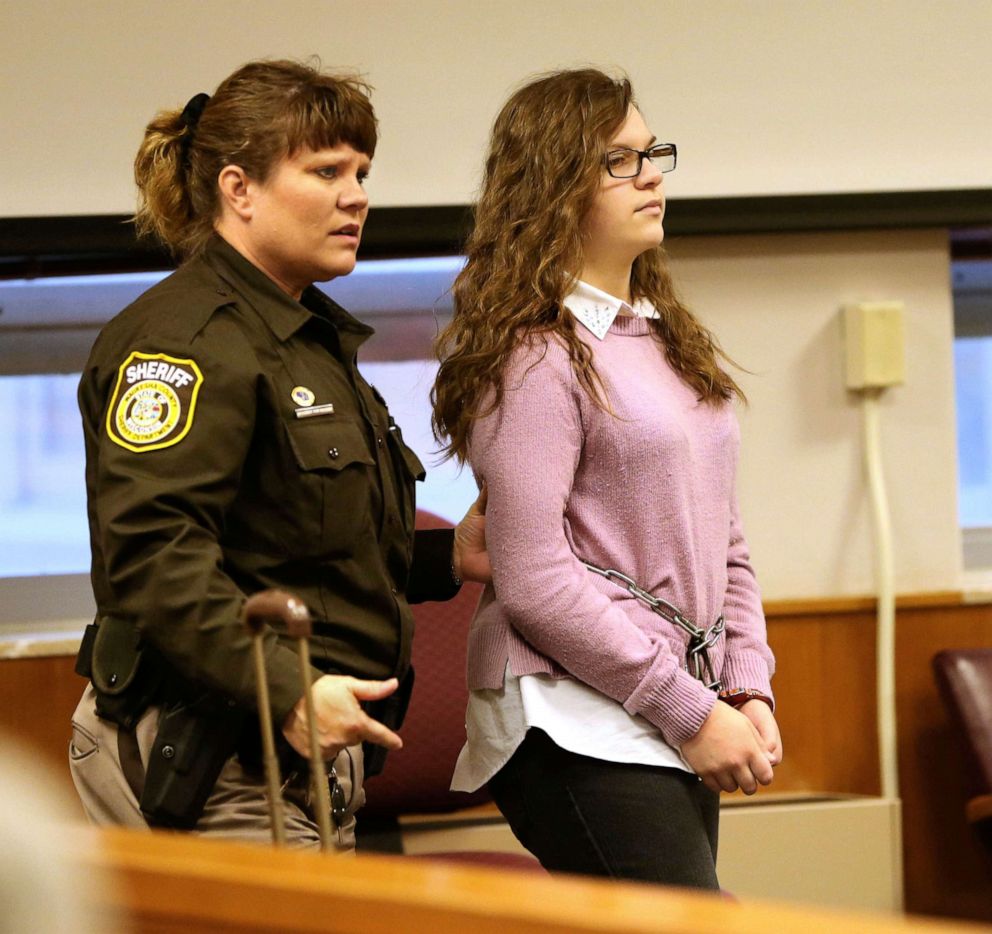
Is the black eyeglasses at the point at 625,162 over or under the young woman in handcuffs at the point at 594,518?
over

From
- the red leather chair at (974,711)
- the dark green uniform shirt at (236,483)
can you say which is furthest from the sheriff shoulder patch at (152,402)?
the red leather chair at (974,711)

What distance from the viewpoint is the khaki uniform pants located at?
1.43m

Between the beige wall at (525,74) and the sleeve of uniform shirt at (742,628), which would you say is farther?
the beige wall at (525,74)

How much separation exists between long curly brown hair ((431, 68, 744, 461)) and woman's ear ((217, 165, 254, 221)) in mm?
313

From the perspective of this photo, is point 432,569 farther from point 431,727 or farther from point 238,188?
point 431,727

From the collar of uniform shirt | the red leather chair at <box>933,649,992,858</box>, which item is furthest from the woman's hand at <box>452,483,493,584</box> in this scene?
the red leather chair at <box>933,649,992,858</box>

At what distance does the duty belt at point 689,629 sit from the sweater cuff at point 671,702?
68 millimetres

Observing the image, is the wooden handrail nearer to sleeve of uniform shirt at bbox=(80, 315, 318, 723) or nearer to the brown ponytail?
sleeve of uniform shirt at bbox=(80, 315, 318, 723)

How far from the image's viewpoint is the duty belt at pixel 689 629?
1.59 m

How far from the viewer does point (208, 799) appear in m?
1.43

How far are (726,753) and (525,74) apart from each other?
179 centimetres

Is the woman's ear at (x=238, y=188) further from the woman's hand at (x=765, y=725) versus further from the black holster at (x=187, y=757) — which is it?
the woman's hand at (x=765, y=725)

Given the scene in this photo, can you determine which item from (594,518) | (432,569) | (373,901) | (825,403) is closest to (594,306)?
(594,518)

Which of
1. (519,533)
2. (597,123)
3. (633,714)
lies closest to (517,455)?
(519,533)
